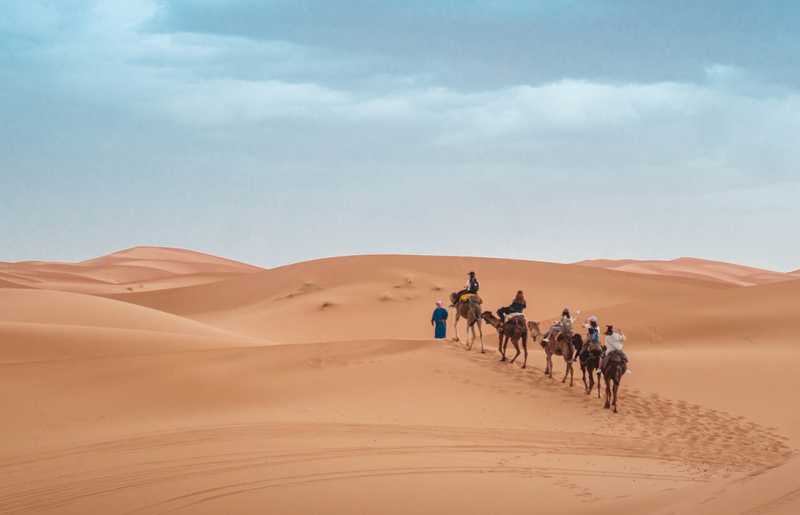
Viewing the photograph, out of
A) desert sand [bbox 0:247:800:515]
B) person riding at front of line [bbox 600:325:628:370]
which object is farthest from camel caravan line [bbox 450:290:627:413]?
desert sand [bbox 0:247:800:515]

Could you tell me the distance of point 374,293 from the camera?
50.5m

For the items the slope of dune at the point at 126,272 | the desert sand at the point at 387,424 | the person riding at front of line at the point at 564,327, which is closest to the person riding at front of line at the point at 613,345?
the desert sand at the point at 387,424

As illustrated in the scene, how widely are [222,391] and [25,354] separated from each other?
6528 millimetres

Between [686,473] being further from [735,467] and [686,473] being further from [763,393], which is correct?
[763,393]

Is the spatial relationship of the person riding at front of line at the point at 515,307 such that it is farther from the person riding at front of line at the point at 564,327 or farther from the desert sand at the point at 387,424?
the desert sand at the point at 387,424

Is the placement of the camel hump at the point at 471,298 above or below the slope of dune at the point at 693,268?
below

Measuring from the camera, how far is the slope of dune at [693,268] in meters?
112

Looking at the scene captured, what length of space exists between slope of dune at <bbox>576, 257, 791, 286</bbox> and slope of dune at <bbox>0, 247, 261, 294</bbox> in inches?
2192

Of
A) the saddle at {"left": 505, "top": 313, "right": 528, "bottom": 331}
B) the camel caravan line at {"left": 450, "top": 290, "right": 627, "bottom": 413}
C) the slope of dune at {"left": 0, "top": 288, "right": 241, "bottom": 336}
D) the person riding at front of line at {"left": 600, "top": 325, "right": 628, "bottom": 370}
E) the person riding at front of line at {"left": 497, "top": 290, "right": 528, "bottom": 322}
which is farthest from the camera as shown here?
the slope of dune at {"left": 0, "top": 288, "right": 241, "bottom": 336}

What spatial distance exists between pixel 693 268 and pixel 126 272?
85.2 metres

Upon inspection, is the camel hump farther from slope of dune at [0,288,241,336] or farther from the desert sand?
slope of dune at [0,288,241,336]

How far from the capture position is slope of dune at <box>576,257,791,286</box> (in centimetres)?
11200

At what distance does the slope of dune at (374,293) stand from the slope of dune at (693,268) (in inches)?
1877

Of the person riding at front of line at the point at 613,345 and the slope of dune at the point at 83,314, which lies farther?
the slope of dune at the point at 83,314
